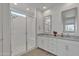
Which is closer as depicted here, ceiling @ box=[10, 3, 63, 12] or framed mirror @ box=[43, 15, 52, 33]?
ceiling @ box=[10, 3, 63, 12]

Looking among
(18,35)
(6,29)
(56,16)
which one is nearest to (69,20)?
(56,16)

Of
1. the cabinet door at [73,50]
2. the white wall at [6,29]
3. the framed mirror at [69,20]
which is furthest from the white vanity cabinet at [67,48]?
the white wall at [6,29]

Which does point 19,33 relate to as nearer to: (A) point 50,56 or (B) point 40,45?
(B) point 40,45

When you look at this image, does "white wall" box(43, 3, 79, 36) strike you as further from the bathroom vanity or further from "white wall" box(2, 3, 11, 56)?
"white wall" box(2, 3, 11, 56)

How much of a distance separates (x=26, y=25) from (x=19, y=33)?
0.17 metres

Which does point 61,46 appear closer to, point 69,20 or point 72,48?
point 72,48

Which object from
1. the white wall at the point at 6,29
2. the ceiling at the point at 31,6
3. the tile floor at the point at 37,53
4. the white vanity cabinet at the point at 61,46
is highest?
the ceiling at the point at 31,6

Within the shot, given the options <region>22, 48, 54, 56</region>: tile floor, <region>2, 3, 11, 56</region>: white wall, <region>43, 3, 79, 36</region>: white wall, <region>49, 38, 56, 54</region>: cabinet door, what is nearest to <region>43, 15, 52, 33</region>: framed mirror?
<region>43, 3, 79, 36</region>: white wall

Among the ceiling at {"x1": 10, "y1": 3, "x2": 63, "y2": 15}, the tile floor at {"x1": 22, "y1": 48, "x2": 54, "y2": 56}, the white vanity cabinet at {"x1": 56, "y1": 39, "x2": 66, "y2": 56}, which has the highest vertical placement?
the ceiling at {"x1": 10, "y1": 3, "x2": 63, "y2": 15}

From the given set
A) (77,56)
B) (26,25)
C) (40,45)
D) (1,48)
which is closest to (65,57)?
(77,56)

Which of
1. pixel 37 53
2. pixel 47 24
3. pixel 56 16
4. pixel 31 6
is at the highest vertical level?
pixel 31 6

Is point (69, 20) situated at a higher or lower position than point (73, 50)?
higher

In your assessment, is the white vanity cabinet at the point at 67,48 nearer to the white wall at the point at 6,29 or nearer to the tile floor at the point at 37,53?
the tile floor at the point at 37,53

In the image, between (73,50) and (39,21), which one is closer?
(73,50)
